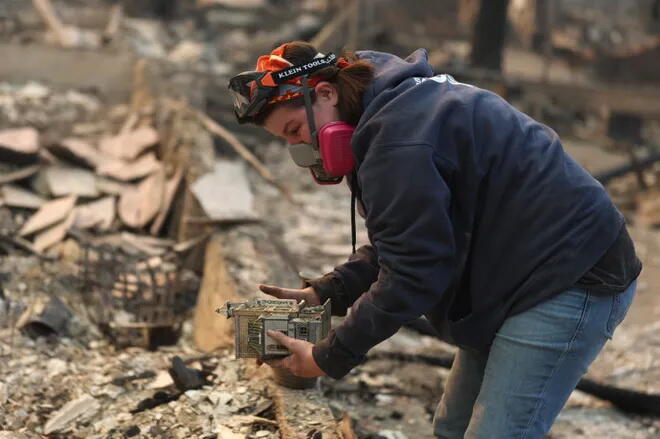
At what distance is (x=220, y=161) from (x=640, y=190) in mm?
5642

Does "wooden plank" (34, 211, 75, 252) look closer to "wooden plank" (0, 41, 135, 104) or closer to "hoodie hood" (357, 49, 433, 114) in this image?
"hoodie hood" (357, 49, 433, 114)

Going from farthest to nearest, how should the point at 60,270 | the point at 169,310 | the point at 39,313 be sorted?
the point at 60,270, the point at 169,310, the point at 39,313

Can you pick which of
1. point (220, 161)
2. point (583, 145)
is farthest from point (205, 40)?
point (220, 161)

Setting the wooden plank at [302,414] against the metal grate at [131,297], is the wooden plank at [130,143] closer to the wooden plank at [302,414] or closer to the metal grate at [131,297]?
the metal grate at [131,297]

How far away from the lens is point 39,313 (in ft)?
18.3

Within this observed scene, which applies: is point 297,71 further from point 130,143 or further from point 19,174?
point 130,143

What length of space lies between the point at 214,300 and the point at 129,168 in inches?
137

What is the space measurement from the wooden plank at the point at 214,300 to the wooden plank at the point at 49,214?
1743mm

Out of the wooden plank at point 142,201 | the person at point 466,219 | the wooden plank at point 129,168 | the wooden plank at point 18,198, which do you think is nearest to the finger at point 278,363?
the person at point 466,219

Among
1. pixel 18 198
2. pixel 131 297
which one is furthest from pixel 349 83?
pixel 18 198

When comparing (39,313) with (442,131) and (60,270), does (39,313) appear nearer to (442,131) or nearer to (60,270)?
(60,270)

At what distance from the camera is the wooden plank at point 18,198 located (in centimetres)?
812

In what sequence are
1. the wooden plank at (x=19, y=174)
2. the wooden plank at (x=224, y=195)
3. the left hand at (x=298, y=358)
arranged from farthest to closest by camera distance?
the wooden plank at (x=19, y=174), the wooden plank at (x=224, y=195), the left hand at (x=298, y=358)

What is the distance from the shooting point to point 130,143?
31.7 feet
